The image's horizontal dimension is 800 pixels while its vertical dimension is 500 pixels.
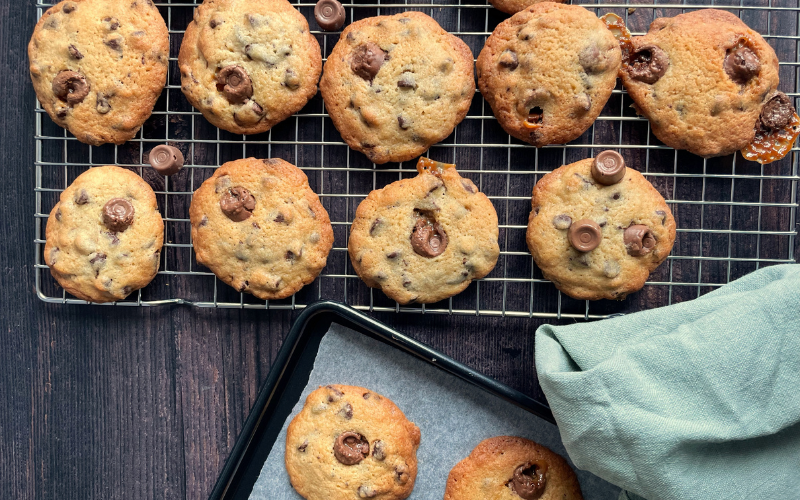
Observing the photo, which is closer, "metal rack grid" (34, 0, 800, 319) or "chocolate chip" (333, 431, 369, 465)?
"chocolate chip" (333, 431, 369, 465)

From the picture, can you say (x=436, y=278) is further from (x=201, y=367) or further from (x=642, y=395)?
(x=201, y=367)

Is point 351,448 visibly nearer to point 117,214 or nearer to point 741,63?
point 117,214

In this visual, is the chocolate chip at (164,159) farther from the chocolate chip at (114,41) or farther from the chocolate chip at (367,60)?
the chocolate chip at (367,60)

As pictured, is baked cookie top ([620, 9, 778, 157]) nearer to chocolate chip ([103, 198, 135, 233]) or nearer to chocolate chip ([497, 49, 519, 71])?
chocolate chip ([497, 49, 519, 71])

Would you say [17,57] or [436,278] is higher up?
[17,57]

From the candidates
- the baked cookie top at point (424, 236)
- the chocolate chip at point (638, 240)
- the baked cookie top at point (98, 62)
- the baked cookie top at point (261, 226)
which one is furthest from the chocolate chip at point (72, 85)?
the chocolate chip at point (638, 240)

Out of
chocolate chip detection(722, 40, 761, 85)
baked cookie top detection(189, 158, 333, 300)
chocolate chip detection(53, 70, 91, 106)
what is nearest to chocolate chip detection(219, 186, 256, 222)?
baked cookie top detection(189, 158, 333, 300)

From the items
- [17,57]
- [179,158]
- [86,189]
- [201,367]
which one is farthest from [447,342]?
[17,57]
